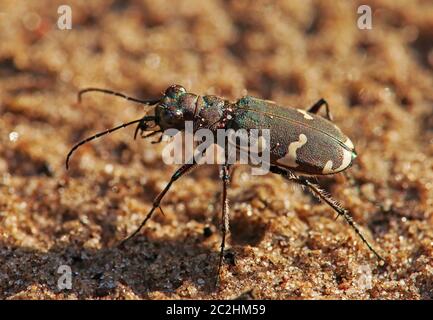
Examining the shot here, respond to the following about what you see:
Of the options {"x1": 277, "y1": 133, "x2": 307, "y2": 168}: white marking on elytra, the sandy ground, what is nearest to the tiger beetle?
{"x1": 277, "y1": 133, "x2": 307, "y2": 168}: white marking on elytra

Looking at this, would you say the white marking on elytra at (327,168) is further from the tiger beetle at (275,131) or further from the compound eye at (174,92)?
the compound eye at (174,92)

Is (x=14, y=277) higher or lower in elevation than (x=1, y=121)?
lower

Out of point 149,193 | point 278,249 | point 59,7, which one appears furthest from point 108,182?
point 59,7

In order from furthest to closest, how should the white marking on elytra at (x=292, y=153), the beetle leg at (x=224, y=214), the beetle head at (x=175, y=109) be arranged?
the beetle head at (x=175, y=109)
the white marking on elytra at (x=292, y=153)
the beetle leg at (x=224, y=214)

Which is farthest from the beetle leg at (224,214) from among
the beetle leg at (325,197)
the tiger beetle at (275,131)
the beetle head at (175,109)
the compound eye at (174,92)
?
the compound eye at (174,92)

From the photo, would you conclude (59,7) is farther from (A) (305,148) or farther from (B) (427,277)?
(B) (427,277)

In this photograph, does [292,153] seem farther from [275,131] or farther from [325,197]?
[325,197]

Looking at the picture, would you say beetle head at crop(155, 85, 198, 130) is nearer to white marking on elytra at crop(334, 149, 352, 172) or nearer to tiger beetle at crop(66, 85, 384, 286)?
tiger beetle at crop(66, 85, 384, 286)
